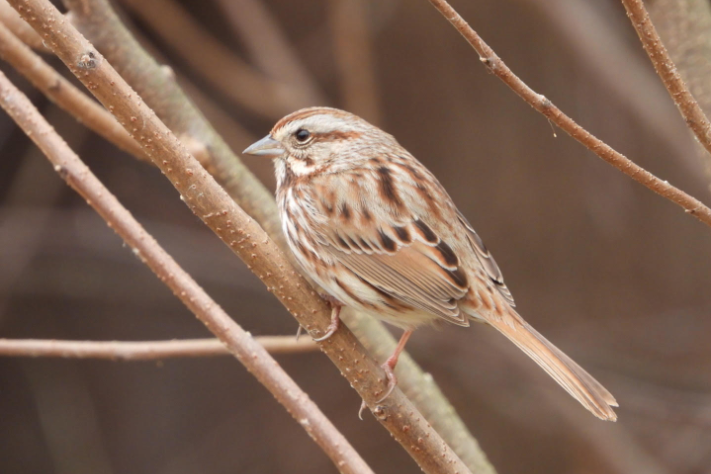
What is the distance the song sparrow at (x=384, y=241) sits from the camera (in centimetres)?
214

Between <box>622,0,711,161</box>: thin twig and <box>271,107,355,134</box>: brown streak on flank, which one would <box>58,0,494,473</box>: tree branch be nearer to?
<box>271,107,355,134</box>: brown streak on flank

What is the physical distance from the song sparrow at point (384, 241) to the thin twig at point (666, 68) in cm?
74

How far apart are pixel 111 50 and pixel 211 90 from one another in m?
2.28

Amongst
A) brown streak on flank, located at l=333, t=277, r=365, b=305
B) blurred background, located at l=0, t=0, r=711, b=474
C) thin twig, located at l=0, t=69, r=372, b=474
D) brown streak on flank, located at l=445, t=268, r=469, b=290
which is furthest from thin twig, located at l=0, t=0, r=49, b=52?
blurred background, located at l=0, t=0, r=711, b=474

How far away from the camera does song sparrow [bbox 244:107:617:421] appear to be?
2139 millimetres

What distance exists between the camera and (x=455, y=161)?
4609mm

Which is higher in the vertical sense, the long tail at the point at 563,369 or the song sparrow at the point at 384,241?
the song sparrow at the point at 384,241

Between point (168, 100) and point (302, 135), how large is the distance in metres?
0.43

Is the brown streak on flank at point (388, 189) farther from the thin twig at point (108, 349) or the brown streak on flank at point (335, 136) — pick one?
the thin twig at point (108, 349)

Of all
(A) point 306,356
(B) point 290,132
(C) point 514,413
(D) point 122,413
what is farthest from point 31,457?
(B) point 290,132

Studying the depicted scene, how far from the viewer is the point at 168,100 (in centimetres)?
243

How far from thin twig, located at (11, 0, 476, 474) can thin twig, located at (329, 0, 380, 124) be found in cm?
235

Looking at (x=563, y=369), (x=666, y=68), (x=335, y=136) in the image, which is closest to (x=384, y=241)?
(x=335, y=136)

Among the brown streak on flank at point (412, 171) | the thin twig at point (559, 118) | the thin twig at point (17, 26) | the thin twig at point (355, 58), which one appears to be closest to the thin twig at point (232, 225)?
the thin twig at point (559, 118)
